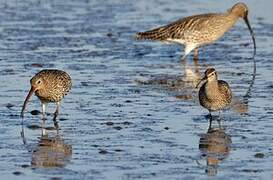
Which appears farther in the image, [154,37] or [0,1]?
[0,1]

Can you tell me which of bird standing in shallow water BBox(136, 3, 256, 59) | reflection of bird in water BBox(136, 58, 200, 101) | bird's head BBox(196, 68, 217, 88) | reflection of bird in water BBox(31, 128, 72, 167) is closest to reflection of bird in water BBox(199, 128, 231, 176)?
bird's head BBox(196, 68, 217, 88)

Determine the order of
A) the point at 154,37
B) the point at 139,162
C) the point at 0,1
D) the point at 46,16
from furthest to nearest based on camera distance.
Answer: the point at 0,1 → the point at 46,16 → the point at 154,37 → the point at 139,162

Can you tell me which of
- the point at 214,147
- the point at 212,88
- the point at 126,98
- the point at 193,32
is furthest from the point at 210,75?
the point at 193,32

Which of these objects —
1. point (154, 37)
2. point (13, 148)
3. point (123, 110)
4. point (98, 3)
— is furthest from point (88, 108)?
point (98, 3)

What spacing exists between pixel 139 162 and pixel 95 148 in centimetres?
85

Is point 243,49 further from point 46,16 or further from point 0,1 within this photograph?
point 0,1

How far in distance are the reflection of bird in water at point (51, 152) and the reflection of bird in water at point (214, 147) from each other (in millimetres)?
1509

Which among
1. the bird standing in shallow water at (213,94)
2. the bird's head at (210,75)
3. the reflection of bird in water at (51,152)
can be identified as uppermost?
the bird's head at (210,75)

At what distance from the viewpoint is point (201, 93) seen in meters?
13.7

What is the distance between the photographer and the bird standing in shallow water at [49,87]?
44.9ft

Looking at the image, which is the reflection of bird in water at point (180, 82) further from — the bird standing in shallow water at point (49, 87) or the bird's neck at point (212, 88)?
the bird standing in shallow water at point (49, 87)

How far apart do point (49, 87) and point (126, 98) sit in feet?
5.18

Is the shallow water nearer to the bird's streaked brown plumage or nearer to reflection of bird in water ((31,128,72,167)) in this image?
reflection of bird in water ((31,128,72,167))

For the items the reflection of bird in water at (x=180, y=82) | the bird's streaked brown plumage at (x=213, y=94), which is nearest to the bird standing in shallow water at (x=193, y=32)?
the reflection of bird in water at (x=180, y=82)
